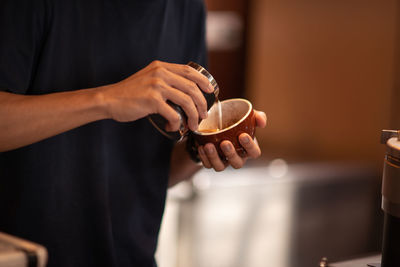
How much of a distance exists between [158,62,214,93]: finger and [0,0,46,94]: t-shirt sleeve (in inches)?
12.1

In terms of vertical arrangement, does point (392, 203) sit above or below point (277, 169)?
above

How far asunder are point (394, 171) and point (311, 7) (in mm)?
2686

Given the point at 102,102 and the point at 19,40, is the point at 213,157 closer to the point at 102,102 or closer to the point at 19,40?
the point at 102,102

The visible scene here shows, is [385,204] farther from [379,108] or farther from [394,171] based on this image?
[379,108]

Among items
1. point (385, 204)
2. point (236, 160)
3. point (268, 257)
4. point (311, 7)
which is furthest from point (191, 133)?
point (311, 7)

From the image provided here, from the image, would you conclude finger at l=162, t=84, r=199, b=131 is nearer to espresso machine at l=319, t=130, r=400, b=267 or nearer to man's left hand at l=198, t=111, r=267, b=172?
man's left hand at l=198, t=111, r=267, b=172

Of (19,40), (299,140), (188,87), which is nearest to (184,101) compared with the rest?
(188,87)

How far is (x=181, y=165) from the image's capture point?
1.42 metres

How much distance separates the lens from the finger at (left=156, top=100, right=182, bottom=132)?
0.95 meters

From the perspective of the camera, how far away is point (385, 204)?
87 cm

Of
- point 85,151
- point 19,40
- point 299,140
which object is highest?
point 19,40

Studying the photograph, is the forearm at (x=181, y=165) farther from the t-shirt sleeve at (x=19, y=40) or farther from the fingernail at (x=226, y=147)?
the t-shirt sleeve at (x=19, y=40)

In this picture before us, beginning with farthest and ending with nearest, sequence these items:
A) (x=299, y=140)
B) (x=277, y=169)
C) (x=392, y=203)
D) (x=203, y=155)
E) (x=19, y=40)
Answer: (x=299, y=140) < (x=277, y=169) < (x=203, y=155) < (x=19, y=40) < (x=392, y=203)

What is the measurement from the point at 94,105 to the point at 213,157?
32 cm
